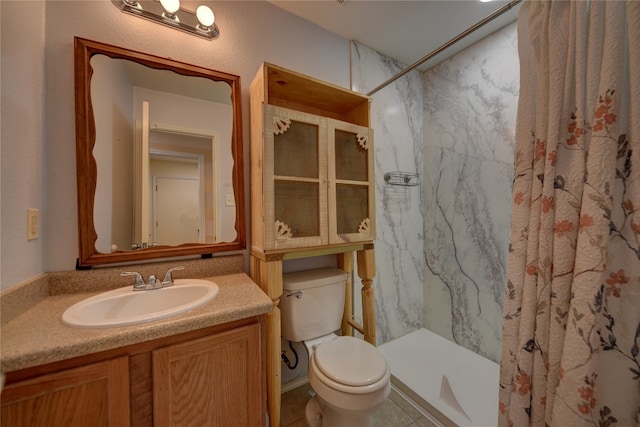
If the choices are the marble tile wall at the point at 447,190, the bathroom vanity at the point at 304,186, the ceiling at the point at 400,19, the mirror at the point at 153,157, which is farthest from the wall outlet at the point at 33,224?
the marble tile wall at the point at 447,190

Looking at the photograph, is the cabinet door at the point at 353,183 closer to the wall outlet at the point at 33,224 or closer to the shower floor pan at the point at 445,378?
the shower floor pan at the point at 445,378

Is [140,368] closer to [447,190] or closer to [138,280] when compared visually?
[138,280]

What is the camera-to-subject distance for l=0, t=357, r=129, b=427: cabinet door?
24.4 inches

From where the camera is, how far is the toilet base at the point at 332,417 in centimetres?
103

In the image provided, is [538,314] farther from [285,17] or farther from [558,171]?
[285,17]

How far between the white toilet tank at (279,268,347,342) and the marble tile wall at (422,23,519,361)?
110cm

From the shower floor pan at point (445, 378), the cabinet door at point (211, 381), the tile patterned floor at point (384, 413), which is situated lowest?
the tile patterned floor at point (384, 413)

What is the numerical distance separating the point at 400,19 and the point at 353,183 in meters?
1.20

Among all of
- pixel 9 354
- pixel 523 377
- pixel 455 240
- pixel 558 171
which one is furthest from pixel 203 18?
pixel 455 240

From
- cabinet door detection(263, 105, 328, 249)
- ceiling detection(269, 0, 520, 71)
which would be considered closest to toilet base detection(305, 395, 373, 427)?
cabinet door detection(263, 105, 328, 249)

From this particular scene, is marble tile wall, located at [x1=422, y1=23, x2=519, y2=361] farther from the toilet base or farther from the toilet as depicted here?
the toilet base

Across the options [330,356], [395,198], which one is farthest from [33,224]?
[395,198]

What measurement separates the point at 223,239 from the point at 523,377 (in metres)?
1.37

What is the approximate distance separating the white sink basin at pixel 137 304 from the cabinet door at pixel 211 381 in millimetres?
139
